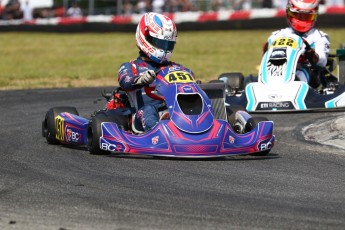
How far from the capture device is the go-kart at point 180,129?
28.1 feet

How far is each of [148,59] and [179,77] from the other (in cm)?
77

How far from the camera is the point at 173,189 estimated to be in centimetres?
707

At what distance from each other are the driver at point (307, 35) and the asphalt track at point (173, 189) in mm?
3164

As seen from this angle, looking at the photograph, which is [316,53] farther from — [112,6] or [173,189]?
[112,6]

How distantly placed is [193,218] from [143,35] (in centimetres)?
403

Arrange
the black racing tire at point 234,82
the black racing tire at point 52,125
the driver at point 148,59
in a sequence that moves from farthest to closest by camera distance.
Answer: the black racing tire at point 234,82 < the black racing tire at point 52,125 < the driver at point 148,59

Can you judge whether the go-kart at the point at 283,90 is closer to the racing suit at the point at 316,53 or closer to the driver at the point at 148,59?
the racing suit at the point at 316,53

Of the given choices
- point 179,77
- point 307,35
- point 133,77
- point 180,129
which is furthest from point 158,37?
point 307,35

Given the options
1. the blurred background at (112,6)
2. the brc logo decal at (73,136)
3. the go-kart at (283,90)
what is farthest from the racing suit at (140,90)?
the blurred background at (112,6)

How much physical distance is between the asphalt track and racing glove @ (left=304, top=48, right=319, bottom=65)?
10.0ft

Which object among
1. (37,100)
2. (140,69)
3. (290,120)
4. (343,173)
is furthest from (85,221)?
(37,100)

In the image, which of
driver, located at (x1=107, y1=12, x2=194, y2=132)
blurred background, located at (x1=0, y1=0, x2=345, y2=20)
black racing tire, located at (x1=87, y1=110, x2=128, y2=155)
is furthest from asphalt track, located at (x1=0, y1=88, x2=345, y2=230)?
blurred background, located at (x1=0, y1=0, x2=345, y2=20)

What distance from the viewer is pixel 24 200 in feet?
21.5

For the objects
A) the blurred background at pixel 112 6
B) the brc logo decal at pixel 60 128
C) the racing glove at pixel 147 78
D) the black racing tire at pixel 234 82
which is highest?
the racing glove at pixel 147 78
